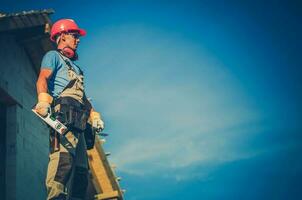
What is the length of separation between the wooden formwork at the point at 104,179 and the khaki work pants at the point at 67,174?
5.94m

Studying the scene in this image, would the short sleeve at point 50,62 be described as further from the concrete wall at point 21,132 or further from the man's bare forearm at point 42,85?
the concrete wall at point 21,132

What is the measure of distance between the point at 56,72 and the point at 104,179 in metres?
6.47

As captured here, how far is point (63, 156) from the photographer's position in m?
3.88

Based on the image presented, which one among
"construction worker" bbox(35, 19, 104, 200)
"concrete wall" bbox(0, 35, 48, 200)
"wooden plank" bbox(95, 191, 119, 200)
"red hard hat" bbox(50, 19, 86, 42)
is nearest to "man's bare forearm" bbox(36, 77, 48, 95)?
"construction worker" bbox(35, 19, 104, 200)

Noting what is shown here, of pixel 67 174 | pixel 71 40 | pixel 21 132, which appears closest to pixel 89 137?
pixel 67 174

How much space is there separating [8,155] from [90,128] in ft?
8.85

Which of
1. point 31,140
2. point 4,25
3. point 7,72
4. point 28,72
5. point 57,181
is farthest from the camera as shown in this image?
point 28,72

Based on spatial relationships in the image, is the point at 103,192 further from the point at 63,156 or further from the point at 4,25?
the point at 63,156

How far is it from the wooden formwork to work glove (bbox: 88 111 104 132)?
5502mm

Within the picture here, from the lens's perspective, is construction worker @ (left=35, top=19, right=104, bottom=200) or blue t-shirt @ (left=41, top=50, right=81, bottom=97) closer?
construction worker @ (left=35, top=19, right=104, bottom=200)

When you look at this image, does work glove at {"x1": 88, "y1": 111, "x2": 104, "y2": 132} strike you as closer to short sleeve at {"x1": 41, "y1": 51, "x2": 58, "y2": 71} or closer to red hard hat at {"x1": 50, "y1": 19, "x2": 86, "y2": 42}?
short sleeve at {"x1": 41, "y1": 51, "x2": 58, "y2": 71}

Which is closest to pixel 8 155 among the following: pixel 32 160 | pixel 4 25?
pixel 32 160

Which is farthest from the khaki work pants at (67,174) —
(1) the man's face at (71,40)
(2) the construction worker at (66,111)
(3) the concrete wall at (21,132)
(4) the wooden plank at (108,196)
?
(4) the wooden plank at (108,196)

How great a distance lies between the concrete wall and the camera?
630 cm
